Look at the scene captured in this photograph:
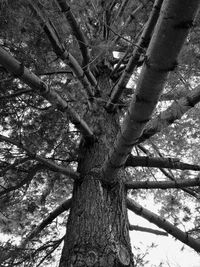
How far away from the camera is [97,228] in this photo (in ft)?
6.48

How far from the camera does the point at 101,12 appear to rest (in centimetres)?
226

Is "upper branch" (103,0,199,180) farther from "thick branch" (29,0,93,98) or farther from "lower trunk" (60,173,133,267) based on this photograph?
"thick branch" (29,0,93,98)

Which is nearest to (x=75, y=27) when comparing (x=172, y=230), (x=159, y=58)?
(x=159, y=58)

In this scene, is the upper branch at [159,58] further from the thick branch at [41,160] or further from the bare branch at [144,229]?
the bare branch at [144,229]

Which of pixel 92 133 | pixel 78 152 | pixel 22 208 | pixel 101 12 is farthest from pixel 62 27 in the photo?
pixel 22 208

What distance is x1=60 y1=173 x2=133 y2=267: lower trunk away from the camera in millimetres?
1814

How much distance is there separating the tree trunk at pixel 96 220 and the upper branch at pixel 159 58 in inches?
28.6

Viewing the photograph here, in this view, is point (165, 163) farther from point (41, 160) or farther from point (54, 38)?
point (54, 38)

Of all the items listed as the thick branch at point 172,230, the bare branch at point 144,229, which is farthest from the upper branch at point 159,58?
the bare branch at point 144,229

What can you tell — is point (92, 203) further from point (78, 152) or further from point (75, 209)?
point (78, 152)

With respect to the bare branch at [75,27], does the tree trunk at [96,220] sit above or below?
below

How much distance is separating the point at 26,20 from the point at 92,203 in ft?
4.60

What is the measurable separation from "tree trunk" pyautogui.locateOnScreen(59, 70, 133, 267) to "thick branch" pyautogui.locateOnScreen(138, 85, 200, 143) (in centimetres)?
51

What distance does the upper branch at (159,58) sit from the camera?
92cm
